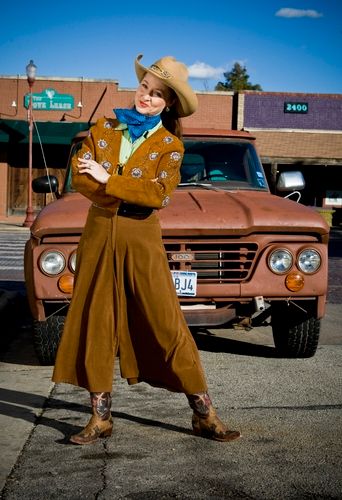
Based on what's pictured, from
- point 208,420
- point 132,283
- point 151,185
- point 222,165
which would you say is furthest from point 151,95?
point 222,165

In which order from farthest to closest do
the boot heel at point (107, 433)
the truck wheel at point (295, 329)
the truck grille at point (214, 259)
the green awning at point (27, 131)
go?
the green awning at point (27, 131), the truck wheel at point (295, 329), the truck grille at point (214, 259), the boot heel at point (107, 433)

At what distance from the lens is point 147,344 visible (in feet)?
12.8

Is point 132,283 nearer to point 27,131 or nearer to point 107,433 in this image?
point 107,433

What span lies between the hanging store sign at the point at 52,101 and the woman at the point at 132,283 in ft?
96.2

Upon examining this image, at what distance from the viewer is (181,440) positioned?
396 cm

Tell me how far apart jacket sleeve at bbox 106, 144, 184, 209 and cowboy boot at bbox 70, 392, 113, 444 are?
3.29ft

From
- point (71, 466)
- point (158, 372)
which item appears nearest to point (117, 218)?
point (158, 372)

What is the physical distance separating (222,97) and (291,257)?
2893 centimetres

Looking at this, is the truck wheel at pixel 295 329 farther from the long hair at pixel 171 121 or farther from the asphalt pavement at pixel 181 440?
the long hair at pixel 171 121

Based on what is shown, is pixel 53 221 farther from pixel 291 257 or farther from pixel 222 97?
pixel 222 97

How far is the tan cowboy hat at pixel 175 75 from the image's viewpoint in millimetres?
3861

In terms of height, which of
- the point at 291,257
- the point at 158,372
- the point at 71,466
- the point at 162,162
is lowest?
the point at 71,466

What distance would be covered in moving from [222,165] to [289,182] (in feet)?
1.99

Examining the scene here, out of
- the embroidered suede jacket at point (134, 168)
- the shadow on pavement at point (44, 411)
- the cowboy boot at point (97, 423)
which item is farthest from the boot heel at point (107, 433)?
the embroidered suede jacket at point (134, 168)
